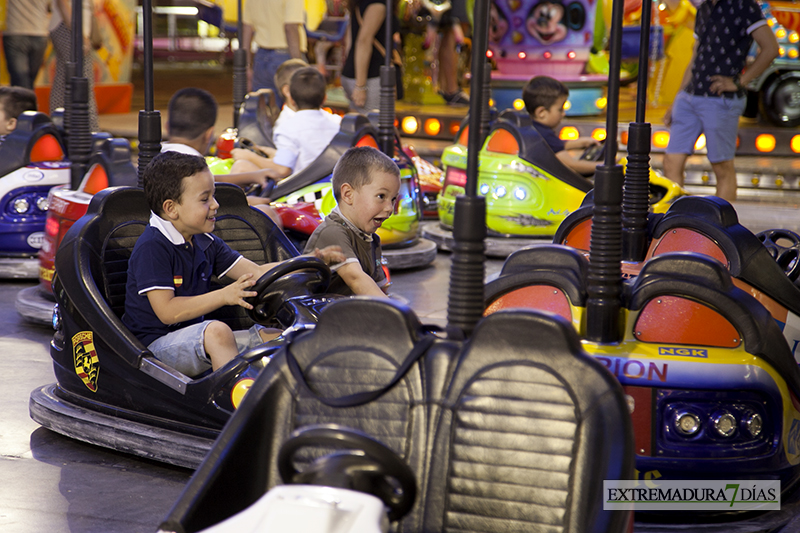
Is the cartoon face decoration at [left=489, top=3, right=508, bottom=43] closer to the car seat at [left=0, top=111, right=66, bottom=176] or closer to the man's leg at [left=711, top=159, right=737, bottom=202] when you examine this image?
the man's leg at [left=711, top=159, right=737, bottom=202]

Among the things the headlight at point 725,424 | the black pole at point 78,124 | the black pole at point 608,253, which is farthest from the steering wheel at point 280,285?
the black pole at point 78,124

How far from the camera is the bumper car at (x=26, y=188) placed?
4.08 m

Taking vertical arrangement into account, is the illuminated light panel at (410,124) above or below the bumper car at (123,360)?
above

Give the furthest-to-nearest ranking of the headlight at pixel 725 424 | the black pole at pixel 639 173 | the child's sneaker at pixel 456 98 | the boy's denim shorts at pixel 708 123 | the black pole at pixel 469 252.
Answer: the child's sneaker at pixel 456 98 < the boy's denim shorts at pixel 708 123 < the black pole at pixel 639 173 < the headlight at pixel 725 424 < the black pole at pixel 469 252

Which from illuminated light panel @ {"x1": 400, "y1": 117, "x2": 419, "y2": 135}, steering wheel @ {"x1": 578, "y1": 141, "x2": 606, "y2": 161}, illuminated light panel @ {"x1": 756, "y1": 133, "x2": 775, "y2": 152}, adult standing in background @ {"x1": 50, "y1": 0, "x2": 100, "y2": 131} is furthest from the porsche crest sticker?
illuminated light panel @ {"x1": 756, "y1": 133, "x2": 775, "y2": 152}

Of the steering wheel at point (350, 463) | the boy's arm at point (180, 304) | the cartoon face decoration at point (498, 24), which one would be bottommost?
the boy's arm at point (180, 304)

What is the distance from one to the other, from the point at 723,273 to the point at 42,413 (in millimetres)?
1755

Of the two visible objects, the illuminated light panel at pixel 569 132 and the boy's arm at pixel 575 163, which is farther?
the illuminated light panel at pixel 569 132

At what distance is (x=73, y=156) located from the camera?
149 inches

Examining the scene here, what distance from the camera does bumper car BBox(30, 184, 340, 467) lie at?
88.0 inches

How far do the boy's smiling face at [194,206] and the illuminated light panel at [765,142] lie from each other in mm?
6071

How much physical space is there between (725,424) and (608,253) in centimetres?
43

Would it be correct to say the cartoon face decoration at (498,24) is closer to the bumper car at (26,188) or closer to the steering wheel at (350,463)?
the bumper car at (26,188)

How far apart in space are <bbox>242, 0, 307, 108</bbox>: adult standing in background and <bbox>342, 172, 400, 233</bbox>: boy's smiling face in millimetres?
3803
